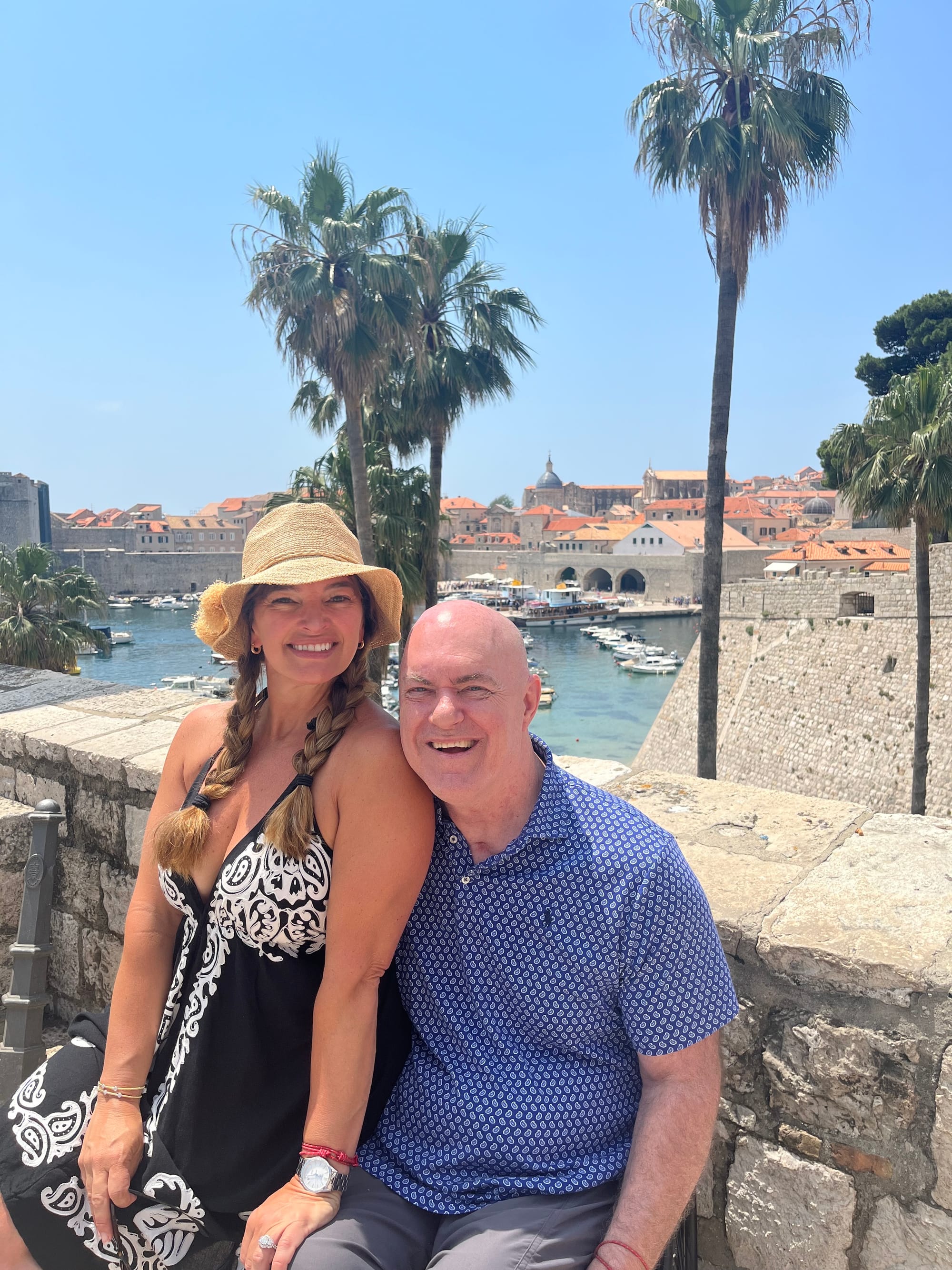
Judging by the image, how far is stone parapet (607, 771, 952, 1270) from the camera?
123cm

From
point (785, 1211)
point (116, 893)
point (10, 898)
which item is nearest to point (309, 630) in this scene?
point (785, 1211)

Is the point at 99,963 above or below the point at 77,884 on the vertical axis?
below

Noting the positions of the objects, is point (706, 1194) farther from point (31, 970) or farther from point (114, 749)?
point (114, 749)

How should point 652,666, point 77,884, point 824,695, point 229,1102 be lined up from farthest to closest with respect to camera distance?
point 652,666
point 824,695
point 77,884
point 229,1102

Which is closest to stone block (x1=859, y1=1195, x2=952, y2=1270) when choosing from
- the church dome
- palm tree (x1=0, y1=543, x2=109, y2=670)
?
palm tree (x1=0, y1=543, x2=109, y2=670)

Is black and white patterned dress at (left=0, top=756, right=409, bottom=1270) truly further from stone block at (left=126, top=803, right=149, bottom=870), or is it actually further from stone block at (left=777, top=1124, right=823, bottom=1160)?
stone block at (left=126, top=803, right=149, bottom=870)

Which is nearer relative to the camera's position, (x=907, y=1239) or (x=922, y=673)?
(x=907, y=1239)

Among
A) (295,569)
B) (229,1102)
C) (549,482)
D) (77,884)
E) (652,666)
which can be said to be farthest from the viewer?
(549,482)

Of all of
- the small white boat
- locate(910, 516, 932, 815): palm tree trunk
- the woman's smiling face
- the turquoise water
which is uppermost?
the woman's smiling face

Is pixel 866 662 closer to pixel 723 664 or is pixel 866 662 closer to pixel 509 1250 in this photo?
pixel 723 664

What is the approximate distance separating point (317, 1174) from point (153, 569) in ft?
258

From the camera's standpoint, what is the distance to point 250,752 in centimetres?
158

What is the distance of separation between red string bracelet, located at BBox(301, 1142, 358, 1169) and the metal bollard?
43.9 inches

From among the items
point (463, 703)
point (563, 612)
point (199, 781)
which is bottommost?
point (563, 612)
